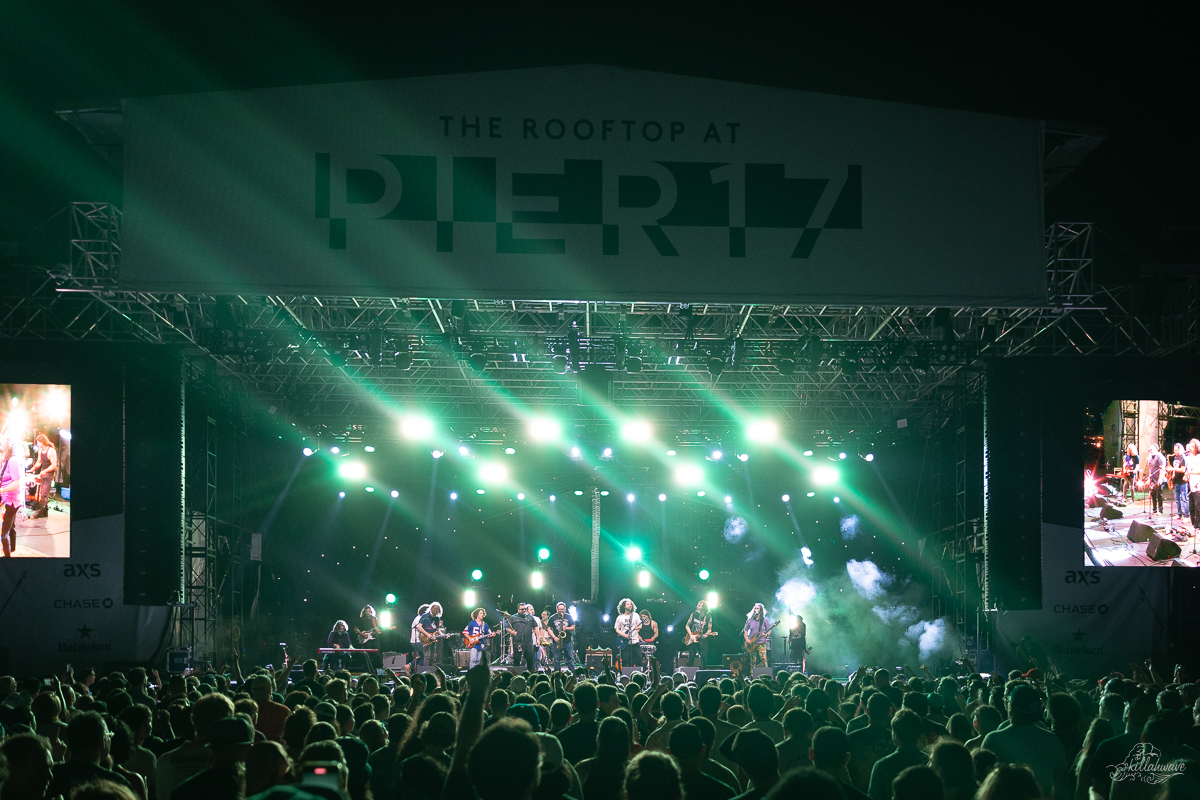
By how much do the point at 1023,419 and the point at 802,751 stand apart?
11913 millimetres

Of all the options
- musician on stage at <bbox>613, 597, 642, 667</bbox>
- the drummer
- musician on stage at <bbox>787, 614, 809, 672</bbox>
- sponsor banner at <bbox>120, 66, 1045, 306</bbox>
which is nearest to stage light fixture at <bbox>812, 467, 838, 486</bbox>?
musician on stage at <bbox>787, 614, 809, 672</bbox>

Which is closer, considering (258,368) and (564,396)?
(258,368)

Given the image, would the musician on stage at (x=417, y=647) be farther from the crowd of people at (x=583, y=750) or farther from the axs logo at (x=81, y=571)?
the crowd of people at (x=583, y=750)

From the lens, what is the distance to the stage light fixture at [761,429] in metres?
23.7

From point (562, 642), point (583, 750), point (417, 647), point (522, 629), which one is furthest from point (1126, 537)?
point (583, 750)

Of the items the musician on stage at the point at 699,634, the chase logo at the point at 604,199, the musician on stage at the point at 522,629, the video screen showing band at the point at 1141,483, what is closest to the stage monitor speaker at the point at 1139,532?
the video screen showing band at the point at 1141,483

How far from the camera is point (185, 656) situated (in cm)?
1720

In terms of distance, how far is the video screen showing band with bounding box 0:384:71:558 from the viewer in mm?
18281

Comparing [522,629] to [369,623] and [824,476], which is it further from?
[824,476]

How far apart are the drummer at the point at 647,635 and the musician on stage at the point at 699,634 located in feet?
2.79

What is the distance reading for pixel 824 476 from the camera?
26.8 m

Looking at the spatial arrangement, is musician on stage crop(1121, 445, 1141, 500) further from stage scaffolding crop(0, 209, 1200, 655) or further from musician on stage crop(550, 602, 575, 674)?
musician on stage crop(550, 602, 575, 674)

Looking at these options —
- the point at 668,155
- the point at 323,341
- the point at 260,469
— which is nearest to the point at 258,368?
the point at 260,469

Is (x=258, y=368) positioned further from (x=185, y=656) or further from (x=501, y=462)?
(x=501, y=462)
